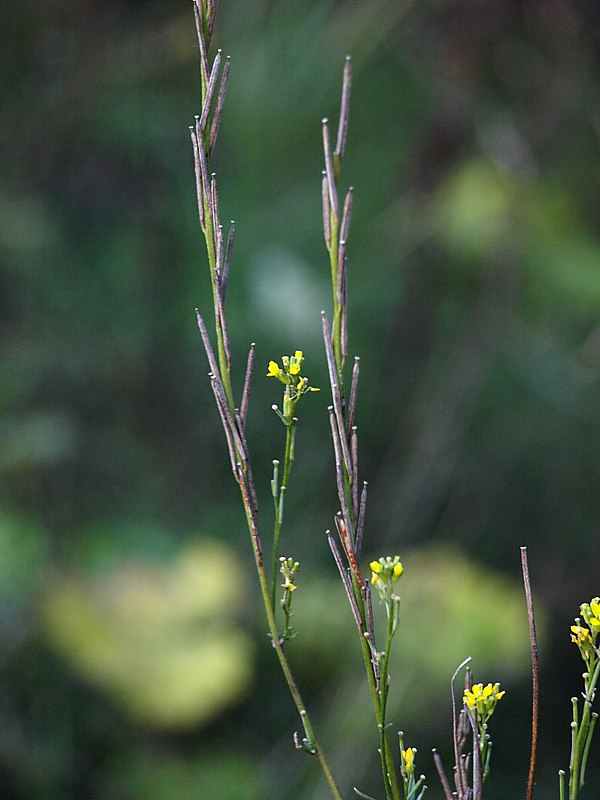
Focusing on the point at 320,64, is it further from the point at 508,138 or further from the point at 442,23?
the point at 508,138

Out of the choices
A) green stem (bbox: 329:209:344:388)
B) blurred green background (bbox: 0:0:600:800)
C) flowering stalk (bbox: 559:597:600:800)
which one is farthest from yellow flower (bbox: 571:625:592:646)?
blurred green background (bbox: 0:0:600:800)

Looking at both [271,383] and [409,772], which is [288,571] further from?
[271,383]

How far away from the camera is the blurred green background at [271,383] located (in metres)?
1.26

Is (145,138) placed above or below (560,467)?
above

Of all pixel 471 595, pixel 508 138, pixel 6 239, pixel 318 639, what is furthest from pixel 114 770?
pixel 508 138

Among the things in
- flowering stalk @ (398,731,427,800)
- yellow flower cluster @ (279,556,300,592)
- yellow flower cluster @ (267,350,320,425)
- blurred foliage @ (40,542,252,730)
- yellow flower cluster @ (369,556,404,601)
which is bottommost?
flowering stalk @ (398,731,427,800)

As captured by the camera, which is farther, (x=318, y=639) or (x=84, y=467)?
(x=84, y=467)

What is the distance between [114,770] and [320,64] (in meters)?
1.14

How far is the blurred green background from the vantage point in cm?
126

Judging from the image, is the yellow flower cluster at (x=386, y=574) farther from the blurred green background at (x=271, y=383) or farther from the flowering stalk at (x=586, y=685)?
the blurred green background at (x=271, y=383)

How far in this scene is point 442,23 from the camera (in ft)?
4.68

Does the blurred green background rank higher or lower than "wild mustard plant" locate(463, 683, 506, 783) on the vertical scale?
higher

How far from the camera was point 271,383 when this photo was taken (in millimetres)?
1625

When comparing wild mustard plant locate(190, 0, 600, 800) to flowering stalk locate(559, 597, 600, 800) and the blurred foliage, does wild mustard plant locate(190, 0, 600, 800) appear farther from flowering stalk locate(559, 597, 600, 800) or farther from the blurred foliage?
the blurred foliage
